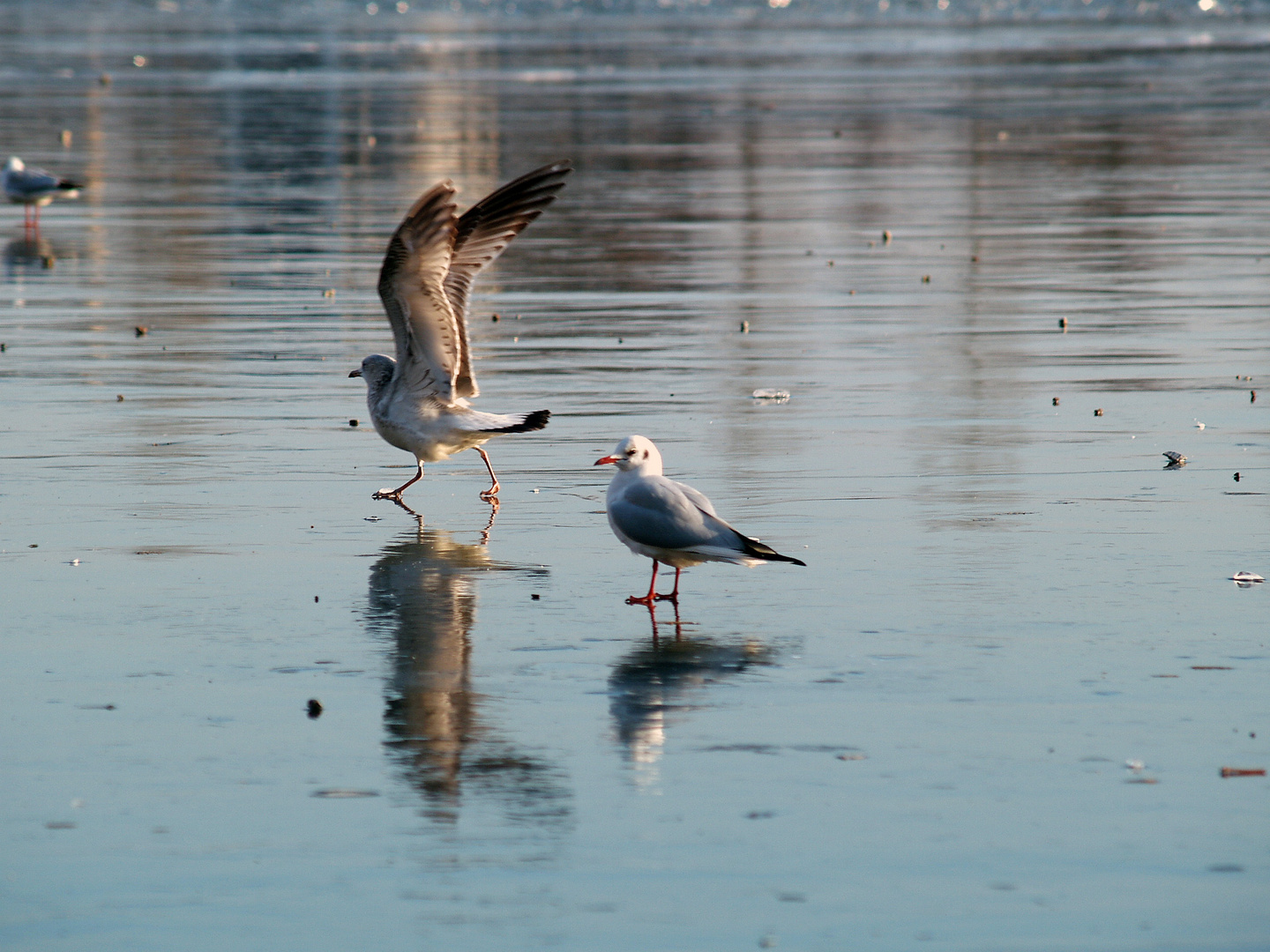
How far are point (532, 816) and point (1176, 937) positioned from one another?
174cm

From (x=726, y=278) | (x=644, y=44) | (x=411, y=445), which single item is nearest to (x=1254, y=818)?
Answer: (x=411, y=445)

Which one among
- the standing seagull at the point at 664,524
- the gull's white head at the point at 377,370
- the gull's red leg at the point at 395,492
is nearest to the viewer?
the standing seagull at the point at 664,524

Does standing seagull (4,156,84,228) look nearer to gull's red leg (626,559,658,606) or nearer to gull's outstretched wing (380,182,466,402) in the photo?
gull's outstretched wing (380,182,466,402)

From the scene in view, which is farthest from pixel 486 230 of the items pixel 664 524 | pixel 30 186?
pixel 30 186

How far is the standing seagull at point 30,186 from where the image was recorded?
22188 mm

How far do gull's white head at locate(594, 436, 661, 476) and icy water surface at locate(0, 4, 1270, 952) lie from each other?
52 centimetres

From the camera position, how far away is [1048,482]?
966 centimetres

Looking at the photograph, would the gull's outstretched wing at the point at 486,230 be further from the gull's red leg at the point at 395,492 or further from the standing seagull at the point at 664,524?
the standing seagull at the point at 664,524

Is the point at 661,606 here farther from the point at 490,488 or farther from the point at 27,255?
the point at 27,255

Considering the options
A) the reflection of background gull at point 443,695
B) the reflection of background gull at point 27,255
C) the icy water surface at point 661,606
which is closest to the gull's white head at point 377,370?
the icy water surface at point 661,606

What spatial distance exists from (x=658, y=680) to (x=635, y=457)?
1.53m

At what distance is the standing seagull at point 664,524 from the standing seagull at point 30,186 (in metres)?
16.2

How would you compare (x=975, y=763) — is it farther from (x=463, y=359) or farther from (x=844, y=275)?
(x=844, y=275)

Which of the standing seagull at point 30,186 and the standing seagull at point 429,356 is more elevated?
the standing seagull at point 30,186
